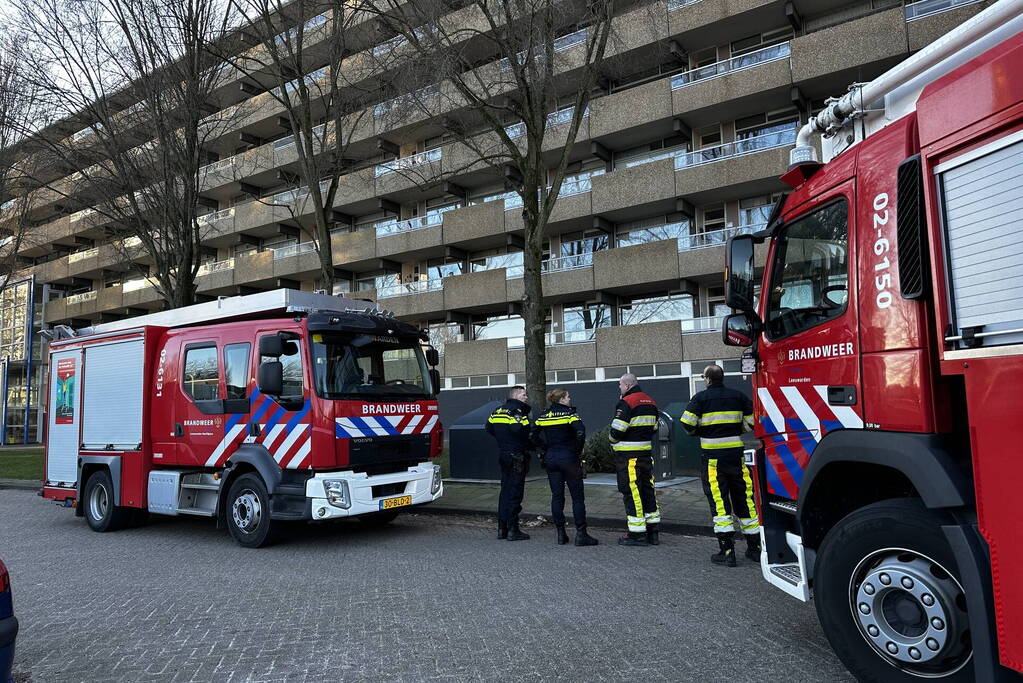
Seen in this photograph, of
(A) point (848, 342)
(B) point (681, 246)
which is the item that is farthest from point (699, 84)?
(A) point (848, 342)

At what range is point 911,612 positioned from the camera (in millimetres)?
3160

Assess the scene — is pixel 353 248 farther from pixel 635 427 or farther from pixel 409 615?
pixel 409 615

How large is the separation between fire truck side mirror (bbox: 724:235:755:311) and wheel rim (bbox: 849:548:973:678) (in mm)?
1600

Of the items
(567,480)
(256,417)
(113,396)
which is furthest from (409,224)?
(567,480)

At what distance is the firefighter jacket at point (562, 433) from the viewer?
768 centimetres

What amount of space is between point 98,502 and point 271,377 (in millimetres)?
4061

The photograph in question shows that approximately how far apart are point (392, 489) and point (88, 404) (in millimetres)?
4821

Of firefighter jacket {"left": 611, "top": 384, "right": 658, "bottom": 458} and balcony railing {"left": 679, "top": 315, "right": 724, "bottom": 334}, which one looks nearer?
firefighter jacket {"left": 611, "top": 384, "right": 658, "bottom": 458}

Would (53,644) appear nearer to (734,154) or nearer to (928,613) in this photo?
(928,613)

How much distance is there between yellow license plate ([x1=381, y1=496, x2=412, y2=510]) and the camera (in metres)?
8.04

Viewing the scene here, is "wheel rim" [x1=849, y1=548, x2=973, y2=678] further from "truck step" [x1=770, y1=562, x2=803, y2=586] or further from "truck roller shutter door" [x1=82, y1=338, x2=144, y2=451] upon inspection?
"truck roller shutter door" [x1=82, y1=338, x2=144, y2=451]

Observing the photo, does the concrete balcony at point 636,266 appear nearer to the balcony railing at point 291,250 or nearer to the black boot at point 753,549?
the balcony railing at point 291,250

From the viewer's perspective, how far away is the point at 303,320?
26.1ft

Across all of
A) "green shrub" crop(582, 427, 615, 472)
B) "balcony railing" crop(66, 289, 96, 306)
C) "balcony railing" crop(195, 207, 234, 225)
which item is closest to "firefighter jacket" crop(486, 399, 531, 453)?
"green shrub" crop(582, 427, 615, 472)
